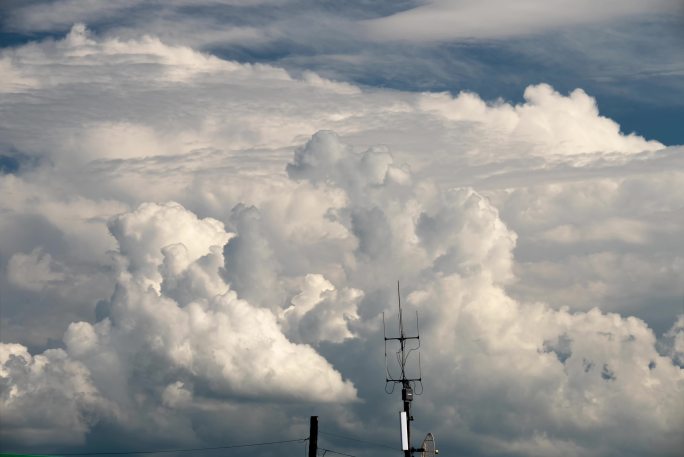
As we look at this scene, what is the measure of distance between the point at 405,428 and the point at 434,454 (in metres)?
2.48

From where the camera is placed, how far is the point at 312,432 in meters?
80.2

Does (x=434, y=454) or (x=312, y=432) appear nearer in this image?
(x=434, y=454)

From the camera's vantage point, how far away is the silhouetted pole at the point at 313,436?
3125 inches

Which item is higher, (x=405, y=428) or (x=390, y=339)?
(x=390, y=339)

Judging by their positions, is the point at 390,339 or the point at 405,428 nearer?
the point at 405,428

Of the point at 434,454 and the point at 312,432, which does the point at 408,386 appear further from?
the point at 312,432

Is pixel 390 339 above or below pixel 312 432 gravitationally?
above

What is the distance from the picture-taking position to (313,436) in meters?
79.9

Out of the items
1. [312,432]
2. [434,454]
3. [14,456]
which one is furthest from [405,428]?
[14,456]

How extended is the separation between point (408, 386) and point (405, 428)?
3.41 metres

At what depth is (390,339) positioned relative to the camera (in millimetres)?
75688


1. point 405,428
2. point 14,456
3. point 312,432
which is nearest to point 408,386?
point 405,428

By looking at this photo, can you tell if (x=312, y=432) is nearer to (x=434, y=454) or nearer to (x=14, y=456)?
(x=434, y=454)

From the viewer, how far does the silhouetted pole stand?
79375mm
